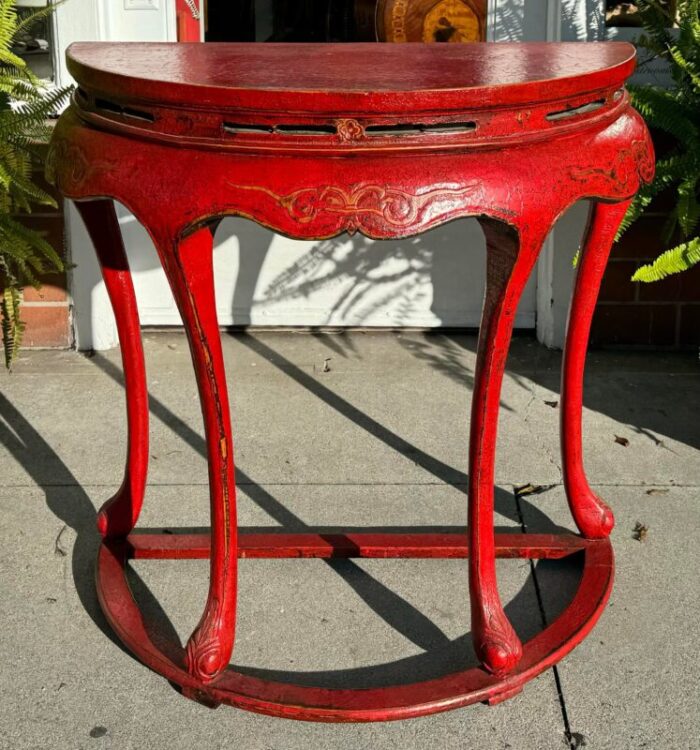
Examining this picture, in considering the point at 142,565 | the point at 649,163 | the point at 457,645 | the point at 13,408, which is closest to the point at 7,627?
the point at 142,565

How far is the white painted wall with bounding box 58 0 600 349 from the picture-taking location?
3982 mm

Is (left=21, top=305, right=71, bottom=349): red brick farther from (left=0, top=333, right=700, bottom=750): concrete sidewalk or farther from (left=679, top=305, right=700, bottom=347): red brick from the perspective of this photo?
(left=679, top=305, right=700, bottom=347): red brick

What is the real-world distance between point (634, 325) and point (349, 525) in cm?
163

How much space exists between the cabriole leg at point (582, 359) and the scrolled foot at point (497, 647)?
0.58 metres

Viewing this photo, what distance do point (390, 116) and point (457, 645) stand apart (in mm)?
1234

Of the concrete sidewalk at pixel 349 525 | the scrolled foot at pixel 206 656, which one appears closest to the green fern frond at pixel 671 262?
the concrete sidewalk at pixel 349 525

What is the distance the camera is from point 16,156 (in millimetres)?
3309

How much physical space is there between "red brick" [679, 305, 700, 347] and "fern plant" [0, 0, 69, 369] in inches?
87.0

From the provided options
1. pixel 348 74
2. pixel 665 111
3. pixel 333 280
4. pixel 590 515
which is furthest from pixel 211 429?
pixel 333 280

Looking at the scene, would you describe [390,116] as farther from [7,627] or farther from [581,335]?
[7,627]

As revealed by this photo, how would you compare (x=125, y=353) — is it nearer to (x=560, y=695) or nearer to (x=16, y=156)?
(x=16, y=156)

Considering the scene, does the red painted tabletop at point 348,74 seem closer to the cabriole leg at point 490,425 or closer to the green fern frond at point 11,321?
the cabriole leg at point 490,425

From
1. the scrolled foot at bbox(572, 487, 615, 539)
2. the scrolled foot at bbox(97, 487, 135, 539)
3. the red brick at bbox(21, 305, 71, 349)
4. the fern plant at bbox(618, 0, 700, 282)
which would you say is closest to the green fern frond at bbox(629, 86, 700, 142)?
the fern plant at bbox(618, 0, 700, 282)

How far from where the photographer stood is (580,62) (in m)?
2.09
